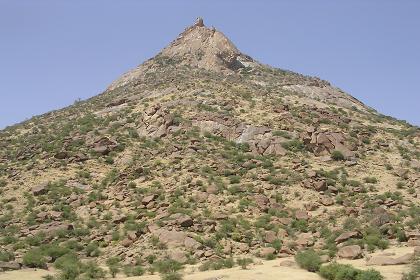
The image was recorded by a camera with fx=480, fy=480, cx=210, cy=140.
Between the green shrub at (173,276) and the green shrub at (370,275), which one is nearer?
the green shrub at (370,275)

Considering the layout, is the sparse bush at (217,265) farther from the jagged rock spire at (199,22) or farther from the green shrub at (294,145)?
the jagged rock spire at (199,22)

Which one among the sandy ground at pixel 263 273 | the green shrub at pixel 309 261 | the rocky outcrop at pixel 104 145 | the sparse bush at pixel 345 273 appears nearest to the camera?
the sparse bush at pixel 345 273

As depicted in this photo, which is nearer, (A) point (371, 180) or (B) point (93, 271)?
(B) point (93, 271)

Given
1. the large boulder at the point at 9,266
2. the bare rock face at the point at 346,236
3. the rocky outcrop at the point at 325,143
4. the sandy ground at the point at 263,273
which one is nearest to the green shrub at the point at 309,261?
the sandy ground at the point at 263,273

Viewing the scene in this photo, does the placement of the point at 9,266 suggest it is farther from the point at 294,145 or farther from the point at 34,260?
the point at 294,145

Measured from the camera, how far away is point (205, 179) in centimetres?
3206

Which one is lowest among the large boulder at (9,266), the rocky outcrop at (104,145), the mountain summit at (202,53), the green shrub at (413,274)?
the green shrub at (413,274)

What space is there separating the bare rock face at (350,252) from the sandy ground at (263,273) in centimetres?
61

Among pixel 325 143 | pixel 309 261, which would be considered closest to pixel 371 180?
pixel 325 143

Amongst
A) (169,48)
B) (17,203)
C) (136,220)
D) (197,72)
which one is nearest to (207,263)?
(136,220)

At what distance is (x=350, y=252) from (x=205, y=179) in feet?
40.3

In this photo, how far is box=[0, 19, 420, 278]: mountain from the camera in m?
25.0

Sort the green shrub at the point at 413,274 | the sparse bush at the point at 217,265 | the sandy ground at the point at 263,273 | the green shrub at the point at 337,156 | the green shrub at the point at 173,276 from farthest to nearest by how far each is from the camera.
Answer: the green shrub at the point at 337,156
the sparse bush at the point at 217,265
the green shrub at the point at 173,276
the sandy ground at the point at 263,273
the green shrub at the point at 413,274

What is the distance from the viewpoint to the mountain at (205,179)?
82.1 feet
